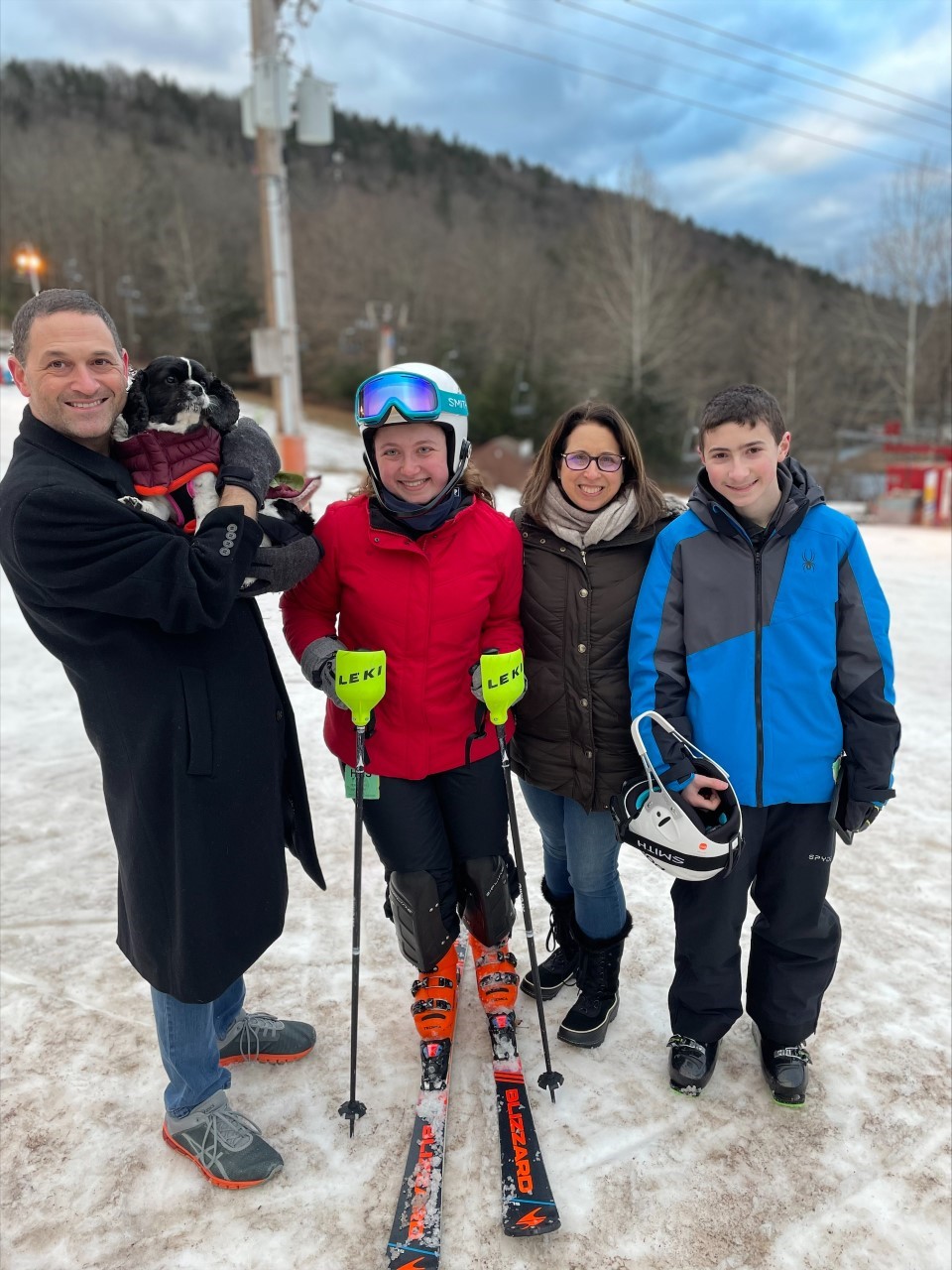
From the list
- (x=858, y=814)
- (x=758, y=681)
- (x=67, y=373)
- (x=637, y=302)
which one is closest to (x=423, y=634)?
(x=758, y=681)

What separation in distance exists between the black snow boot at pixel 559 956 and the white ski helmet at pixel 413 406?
61.0 inches

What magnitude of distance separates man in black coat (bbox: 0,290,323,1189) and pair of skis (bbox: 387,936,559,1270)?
0.40 meters

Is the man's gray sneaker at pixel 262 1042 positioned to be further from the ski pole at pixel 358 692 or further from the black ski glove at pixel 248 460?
the black ski glove at pixel 248 460

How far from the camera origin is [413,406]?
210cm

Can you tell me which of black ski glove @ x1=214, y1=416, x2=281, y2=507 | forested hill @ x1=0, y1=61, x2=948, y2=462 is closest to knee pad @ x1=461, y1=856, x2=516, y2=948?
black ski glove @ x1=214, y1=416, x2=281, y2=507

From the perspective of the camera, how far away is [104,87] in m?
78.2

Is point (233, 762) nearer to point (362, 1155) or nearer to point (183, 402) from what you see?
point (183, 402)

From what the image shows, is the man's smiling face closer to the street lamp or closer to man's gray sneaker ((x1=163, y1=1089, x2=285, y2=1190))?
the street lamp

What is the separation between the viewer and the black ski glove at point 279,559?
1848 millimetres

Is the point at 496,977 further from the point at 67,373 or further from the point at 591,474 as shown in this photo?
the point at 67,373

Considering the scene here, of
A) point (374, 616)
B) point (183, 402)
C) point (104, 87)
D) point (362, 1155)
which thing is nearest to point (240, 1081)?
point (362, 1155)

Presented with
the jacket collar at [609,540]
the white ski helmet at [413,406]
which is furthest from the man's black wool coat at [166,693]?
the jacket collar at [609,540]

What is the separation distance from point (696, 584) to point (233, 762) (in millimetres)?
1337

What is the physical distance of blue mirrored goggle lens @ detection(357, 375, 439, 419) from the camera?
2.11 m
